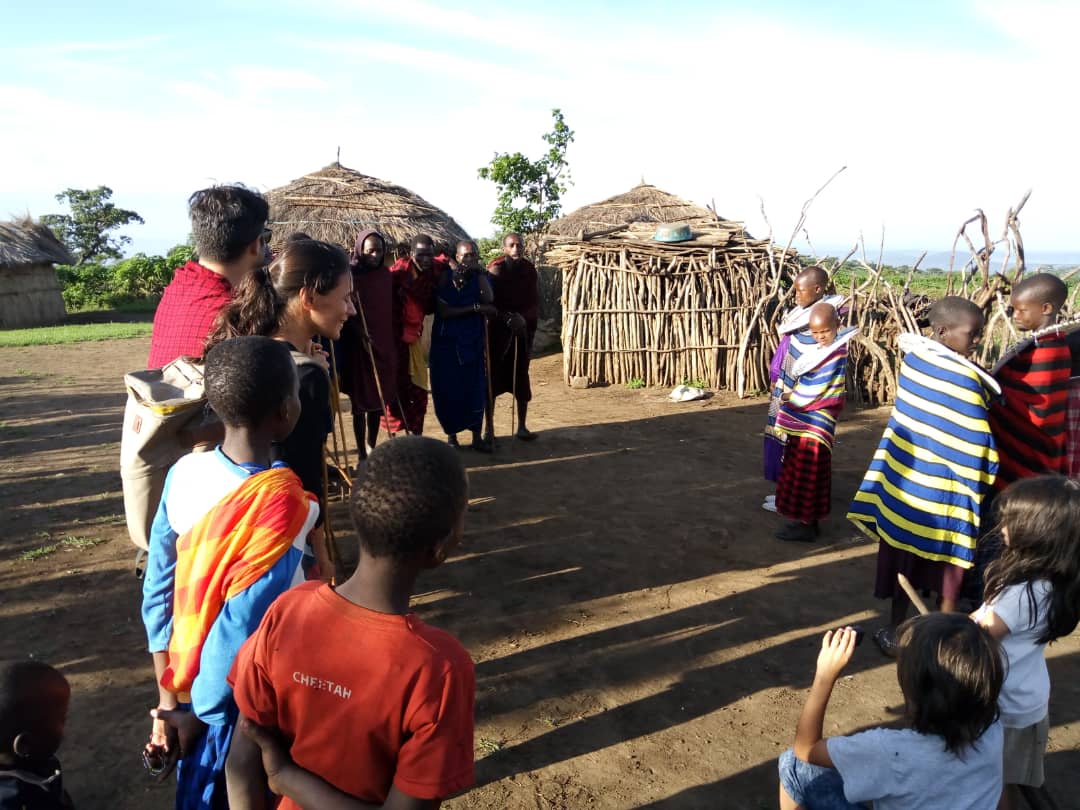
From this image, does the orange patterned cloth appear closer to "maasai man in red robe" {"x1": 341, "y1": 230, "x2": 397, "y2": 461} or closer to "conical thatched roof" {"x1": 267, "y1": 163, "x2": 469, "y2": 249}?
"maasai man in red robe" {"x1": 341, "y1": 230, "x2": 397, "y2": 461}

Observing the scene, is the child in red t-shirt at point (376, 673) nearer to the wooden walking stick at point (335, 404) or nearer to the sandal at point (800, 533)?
the wooden walking stick at point (335, 404)

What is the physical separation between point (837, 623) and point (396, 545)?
3.37 m

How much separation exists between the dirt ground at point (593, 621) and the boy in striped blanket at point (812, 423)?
0.24m

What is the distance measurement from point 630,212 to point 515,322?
8.35 metres

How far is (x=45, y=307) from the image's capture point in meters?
19.6

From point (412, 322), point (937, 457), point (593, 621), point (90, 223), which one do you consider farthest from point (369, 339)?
point (90, 223)

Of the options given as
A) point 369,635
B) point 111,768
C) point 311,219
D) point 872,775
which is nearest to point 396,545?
point 369,635

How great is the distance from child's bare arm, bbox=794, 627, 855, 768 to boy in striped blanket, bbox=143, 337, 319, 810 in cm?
127

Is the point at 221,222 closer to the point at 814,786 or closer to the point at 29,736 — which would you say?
the point at 29,736

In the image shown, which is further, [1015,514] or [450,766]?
[1015,514]

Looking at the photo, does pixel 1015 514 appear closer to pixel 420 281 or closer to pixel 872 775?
pixel 872 775

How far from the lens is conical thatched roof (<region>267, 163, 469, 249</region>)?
1171 centimetres

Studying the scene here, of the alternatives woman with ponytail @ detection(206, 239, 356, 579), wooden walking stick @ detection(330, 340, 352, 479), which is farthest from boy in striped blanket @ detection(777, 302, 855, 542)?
woman with ponytail @ detection(206, 239, 356, 579)

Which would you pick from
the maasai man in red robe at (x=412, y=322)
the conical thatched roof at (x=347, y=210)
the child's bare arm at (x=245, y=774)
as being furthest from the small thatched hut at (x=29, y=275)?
the child's bare arm at (x=245, y=774)
